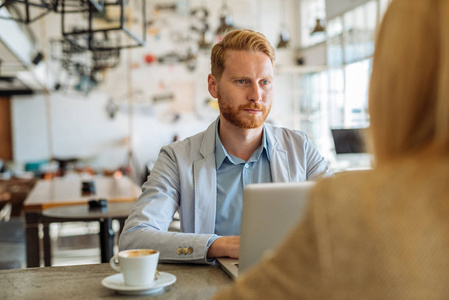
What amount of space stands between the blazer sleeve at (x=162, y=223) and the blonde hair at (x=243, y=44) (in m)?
0.41

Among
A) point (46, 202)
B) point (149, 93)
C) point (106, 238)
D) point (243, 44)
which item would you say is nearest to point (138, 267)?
point (243, 44)

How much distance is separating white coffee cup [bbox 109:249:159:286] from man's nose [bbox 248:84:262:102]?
0.88m

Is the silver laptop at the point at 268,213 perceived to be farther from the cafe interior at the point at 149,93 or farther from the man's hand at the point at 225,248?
the cafe interior at the point at 149,93

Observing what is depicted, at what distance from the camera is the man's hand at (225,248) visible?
140cm

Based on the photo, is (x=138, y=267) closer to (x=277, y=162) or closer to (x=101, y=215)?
(x=277, y=162)

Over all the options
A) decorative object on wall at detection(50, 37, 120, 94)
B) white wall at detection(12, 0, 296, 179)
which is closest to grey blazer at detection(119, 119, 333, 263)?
decorative object on wall at detection(50, 37, 120, 94)

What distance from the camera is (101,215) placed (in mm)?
3047

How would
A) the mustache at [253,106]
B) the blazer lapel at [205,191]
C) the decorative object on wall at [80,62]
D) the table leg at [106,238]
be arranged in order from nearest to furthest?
the blazer lapel at [205,191]
the mustache at [253,106]
the table leg at [106,238]
the decorative object on wall at [80,62]

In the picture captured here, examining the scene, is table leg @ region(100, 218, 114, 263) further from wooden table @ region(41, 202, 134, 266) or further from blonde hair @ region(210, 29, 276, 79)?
blonde hair @ region(210, 29, 276, 79)

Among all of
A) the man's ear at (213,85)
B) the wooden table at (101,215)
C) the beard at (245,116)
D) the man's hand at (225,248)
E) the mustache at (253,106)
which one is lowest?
the wooden table at (101,215)

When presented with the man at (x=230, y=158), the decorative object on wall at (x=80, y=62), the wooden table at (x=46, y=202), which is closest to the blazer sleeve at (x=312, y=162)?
the man at (x=230, y=158)

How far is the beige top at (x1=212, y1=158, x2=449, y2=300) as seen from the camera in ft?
1.91

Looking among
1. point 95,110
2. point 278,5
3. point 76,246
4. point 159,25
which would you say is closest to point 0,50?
point 76,246

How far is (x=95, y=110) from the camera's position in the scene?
12.4 metres
